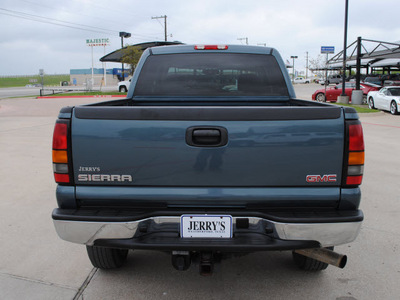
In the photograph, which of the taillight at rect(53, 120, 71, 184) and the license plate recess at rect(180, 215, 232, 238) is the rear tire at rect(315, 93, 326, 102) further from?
the taillight at rect(53, 120, 71, 184)

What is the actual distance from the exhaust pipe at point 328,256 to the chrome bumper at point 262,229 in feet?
0.51

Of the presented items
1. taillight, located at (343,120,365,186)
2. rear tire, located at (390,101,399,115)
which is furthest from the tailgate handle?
rear tire, located at (390,101,399,115)

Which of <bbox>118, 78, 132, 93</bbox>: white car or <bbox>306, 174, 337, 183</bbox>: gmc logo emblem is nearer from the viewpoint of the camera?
<bbox>306, 174, 337, 183</bbox>: gmc logo emblem

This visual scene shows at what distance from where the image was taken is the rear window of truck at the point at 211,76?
4.21 metres

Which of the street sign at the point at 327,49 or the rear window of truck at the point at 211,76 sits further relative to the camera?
the street sign at the point at 327,49

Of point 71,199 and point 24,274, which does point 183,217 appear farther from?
point 24,274

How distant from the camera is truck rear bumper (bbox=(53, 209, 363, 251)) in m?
2.48

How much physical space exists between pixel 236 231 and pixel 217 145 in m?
0.59

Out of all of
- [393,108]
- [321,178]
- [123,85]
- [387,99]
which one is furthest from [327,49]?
[321,178]

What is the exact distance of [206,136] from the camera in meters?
2.50

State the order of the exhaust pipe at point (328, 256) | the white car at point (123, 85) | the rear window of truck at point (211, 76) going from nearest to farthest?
1. the exhaust pipe at point (328, 256)
2. the rear window of truck at point (211, 76)
3. the white car at point (123, 85)

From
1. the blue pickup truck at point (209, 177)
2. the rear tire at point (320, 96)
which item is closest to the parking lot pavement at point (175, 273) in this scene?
the blue pickup truck at point (209, 177)

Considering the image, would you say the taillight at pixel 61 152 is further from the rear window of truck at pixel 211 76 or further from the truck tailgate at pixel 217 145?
the rear window of truck at pixel 211 76

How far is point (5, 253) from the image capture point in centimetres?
380
